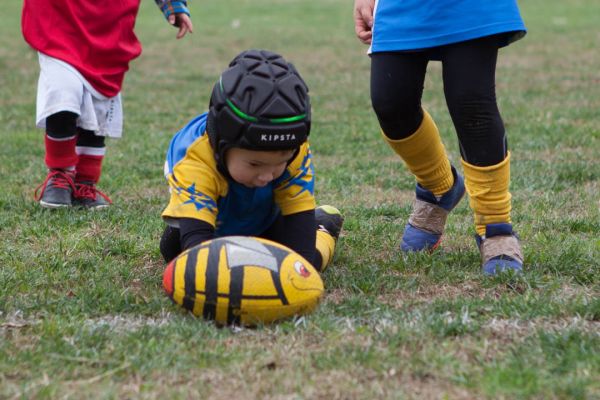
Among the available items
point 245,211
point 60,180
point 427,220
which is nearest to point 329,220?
point 427,220

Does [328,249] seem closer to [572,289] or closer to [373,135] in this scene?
[572,289]

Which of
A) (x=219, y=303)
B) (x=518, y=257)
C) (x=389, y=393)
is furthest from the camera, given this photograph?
(x=518, y=257)

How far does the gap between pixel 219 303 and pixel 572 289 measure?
1395 millimetres

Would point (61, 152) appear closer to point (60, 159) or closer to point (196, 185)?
point (60, 159)

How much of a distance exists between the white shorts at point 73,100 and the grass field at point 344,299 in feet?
1.55

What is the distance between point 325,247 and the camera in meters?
3.89

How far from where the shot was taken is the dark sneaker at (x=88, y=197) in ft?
17.2

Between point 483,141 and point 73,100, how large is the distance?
2479 mm

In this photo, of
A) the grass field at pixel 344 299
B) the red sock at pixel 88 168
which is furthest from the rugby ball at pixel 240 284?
the red sock at pixel 88 168

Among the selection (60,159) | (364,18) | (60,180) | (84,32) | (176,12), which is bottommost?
(60,180)

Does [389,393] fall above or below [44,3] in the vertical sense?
below

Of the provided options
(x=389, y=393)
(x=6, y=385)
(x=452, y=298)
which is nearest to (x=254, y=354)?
(x=389, y=393)

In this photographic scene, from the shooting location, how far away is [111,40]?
17.4 ft

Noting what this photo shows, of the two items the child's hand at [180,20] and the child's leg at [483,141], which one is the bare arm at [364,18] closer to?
the child's leg at [483,141]
